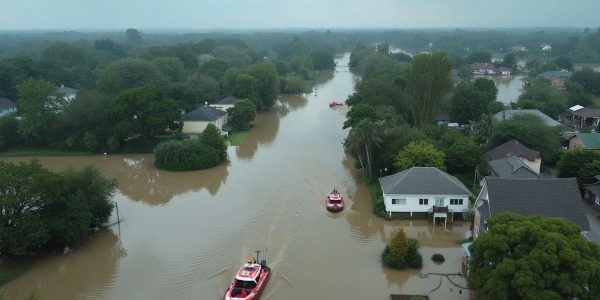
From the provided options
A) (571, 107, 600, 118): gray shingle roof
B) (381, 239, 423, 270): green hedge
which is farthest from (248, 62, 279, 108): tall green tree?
(381, 239, 423, 270): green hedge

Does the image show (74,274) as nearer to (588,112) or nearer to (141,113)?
(141,113)

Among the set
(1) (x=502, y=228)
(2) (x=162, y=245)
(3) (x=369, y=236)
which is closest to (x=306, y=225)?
(3) (x=369, y=236)

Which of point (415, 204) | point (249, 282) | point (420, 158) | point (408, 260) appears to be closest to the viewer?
point (249, 282)

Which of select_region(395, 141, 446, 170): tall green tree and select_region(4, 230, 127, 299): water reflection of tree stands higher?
select_region(395, 141, 446, 170): tall green tree

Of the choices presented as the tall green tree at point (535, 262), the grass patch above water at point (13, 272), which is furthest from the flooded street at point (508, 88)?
the grass patch above water at point (13, 272)

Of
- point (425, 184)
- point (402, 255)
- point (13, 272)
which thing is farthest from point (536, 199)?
point (13, 272)

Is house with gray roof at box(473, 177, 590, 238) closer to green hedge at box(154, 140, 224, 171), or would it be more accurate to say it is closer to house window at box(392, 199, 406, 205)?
house window at box(392, 199, 406, 205)

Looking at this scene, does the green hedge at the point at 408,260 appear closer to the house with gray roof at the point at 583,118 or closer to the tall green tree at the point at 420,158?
the tall green tree at the point at 420,158
